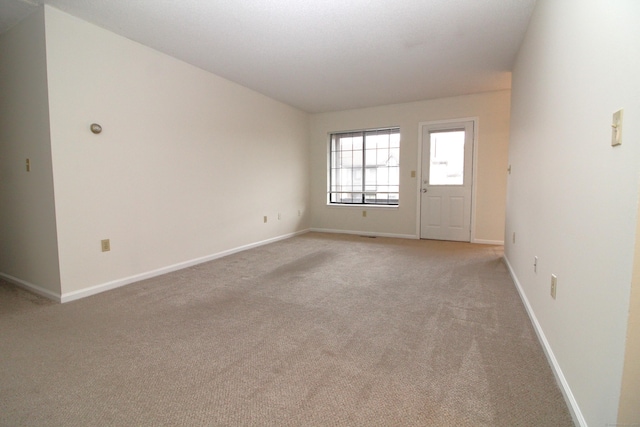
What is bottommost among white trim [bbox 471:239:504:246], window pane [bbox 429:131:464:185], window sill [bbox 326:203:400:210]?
white trim [bbox 471:239:504:246]

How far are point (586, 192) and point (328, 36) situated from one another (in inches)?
101

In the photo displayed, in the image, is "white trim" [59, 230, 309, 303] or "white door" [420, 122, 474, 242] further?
"white door" [420, 122, 474, 242]

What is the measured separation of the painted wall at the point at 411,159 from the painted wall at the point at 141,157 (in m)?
1.70

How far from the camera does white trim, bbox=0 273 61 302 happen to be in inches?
103

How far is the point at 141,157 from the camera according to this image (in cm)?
315

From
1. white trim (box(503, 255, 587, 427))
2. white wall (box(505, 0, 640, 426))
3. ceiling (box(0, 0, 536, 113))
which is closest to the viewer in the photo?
white wall (box(505, 0, 640, 426))

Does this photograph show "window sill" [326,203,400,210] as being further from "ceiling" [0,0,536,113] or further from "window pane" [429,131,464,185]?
"ceiling" [0,0,536,113]

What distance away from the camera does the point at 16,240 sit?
9.79 ft

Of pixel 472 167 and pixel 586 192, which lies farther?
pixel 472 167

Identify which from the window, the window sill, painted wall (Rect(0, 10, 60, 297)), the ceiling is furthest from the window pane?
painted wall (Rect(0, 10, 60, 297))

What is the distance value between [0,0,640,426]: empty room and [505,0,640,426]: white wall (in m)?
0.01

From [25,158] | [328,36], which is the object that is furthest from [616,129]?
[25,158]

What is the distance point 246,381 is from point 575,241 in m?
1.70

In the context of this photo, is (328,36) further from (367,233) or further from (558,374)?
(367,233)
